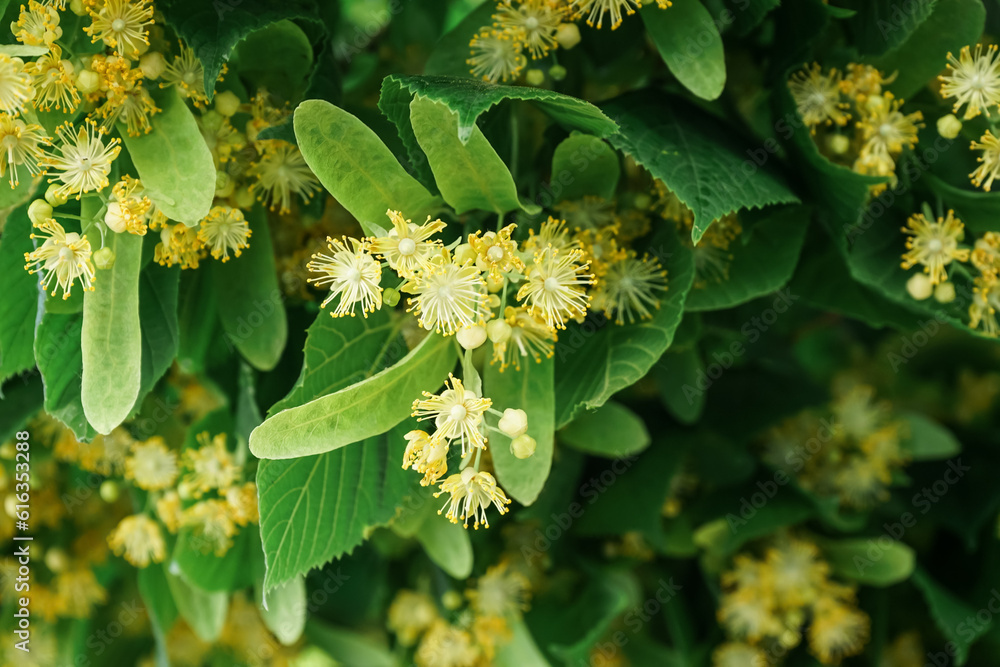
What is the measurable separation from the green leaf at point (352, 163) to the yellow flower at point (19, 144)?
0.24m

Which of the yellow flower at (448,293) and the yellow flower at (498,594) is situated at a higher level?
the yellow flower at (448,293)

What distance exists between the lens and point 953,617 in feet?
3.35

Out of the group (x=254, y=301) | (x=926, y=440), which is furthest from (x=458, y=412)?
(x=926, y=440)

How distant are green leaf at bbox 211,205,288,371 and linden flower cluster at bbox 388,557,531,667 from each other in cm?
46

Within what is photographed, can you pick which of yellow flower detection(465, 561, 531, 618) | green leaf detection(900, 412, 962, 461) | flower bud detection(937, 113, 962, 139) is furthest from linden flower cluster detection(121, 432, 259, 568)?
green leaf detection(900, 412, 962, 461)

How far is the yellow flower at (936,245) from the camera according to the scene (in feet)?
2.48

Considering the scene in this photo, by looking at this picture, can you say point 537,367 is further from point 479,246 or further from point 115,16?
point 115,16

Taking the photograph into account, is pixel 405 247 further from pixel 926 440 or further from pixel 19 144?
pixel 926 440

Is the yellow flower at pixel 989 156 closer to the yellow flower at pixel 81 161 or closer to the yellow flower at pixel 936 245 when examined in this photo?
the yellow flower at pixel 936 245

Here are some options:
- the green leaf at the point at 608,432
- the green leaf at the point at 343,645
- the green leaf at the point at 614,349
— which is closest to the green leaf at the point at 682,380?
the green leaf at the point at 608,432

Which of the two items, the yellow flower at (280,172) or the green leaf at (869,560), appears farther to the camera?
the green leaf at (869,560)

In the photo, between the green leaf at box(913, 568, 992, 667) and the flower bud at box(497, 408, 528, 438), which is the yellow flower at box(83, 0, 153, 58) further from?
the green leaf at box(913, 568, 992, 667)

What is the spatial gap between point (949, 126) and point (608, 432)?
0.48m

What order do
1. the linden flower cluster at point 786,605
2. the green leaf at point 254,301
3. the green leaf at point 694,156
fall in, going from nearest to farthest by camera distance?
the green leaf at point 694,156 → the green leaf at point 254,301 → the linden flower cluster at point 786,605
